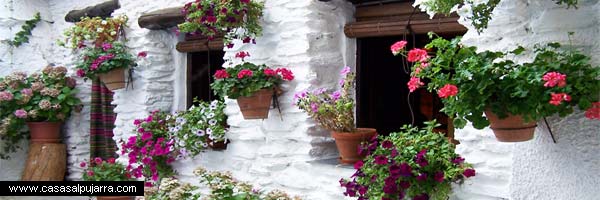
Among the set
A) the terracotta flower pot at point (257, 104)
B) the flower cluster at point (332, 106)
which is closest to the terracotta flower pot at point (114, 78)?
the terracotta flower pot at point (257, 104)

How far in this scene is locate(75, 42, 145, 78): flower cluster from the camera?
4.72 metres

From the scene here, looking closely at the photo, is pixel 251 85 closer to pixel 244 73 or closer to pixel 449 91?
pixel 244 73

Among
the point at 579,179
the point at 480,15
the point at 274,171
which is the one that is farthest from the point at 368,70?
the point at 579,179

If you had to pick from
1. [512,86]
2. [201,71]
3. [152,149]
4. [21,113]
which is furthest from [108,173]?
[512,86]

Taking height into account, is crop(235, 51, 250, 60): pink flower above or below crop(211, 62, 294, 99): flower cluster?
above

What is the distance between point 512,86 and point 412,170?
29.7 inches

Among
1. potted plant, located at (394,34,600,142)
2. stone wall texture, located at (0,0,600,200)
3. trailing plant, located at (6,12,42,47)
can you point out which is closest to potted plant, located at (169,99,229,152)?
stone wall texture, located at (0,0,600,200)

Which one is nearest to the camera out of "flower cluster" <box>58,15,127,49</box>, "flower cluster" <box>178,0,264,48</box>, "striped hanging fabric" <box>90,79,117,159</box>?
"flower cluster" <box>178,0,264,48</box>

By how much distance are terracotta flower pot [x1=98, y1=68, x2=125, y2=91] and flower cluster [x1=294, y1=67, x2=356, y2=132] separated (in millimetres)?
2078

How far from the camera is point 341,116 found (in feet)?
10.8

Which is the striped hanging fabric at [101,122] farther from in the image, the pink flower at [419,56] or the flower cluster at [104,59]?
the pink flower at [419,56]

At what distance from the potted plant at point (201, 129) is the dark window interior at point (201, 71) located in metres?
0.67

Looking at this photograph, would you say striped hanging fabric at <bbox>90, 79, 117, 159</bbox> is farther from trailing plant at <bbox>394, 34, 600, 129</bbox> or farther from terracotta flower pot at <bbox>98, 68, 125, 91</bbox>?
trailing plant at <bbox>394, 34, 600, 129</bbox>

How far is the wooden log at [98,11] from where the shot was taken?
5254mm
